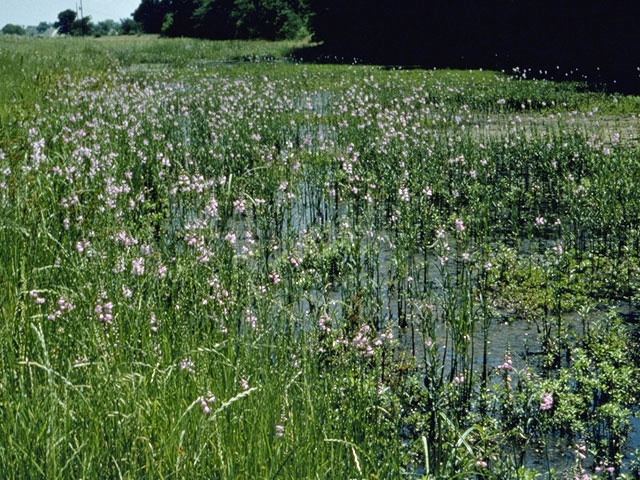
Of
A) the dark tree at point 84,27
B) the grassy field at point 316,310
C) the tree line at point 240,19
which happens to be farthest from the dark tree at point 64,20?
the grassy field at point 316,310

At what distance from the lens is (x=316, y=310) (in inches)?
223

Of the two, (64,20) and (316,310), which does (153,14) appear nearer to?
(64,20)

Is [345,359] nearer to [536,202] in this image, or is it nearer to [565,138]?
[536,202]

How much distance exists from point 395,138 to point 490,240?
Answer: 3.71 metres

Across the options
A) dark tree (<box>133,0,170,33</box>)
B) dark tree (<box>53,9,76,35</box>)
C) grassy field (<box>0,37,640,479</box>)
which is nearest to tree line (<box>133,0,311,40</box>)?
dark tree (<box>133,0,170,33</box>)

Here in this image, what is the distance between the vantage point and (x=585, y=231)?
8.06m

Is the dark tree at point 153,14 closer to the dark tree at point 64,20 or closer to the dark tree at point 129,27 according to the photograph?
the dark tree at point 129,27

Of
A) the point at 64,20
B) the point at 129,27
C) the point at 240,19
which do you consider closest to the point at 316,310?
the point at 240,19

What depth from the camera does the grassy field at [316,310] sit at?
3.20 metres

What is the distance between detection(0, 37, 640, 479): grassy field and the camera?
320 centimetres

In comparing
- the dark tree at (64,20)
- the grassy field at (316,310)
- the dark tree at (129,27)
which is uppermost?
the dark tree at (64,20)

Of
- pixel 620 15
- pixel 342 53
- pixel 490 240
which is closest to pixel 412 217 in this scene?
pixel 490 240

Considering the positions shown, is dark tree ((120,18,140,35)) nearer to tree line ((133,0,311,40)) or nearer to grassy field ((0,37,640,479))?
tree line ((133,0,311,40))

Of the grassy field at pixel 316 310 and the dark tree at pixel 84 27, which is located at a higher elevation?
the dark tree at pixel 84 27
